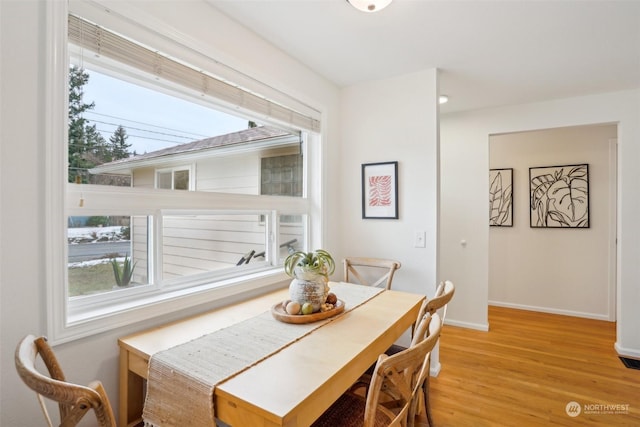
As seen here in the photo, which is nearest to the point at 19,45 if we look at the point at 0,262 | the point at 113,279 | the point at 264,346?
the point at 0,262

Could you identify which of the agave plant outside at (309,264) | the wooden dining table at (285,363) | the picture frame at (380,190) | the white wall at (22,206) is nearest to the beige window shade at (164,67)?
the white wall at (22,206)

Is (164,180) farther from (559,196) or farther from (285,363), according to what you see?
(559,196)

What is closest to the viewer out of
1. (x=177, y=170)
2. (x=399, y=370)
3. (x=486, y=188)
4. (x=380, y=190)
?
(x=399, y=370)

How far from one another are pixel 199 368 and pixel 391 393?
858mm

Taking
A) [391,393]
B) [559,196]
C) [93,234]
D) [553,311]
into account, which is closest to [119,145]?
[93,234]

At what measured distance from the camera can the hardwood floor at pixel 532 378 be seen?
2070mm

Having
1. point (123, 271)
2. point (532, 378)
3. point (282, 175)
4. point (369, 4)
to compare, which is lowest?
point (532, 378)

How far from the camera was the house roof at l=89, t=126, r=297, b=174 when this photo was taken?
1.52 metres

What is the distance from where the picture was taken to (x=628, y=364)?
2.75 m

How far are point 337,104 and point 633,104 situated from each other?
8.88ft

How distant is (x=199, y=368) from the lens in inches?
44.2

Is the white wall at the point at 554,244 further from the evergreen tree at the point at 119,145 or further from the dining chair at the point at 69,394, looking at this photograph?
the dining chair at the point at 69,394

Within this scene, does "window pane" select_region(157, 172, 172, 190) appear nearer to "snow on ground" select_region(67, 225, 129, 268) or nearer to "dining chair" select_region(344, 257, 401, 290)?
"snow on ground" select_region(67, 225, 129, 268)

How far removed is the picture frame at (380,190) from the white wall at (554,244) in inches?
86.9
